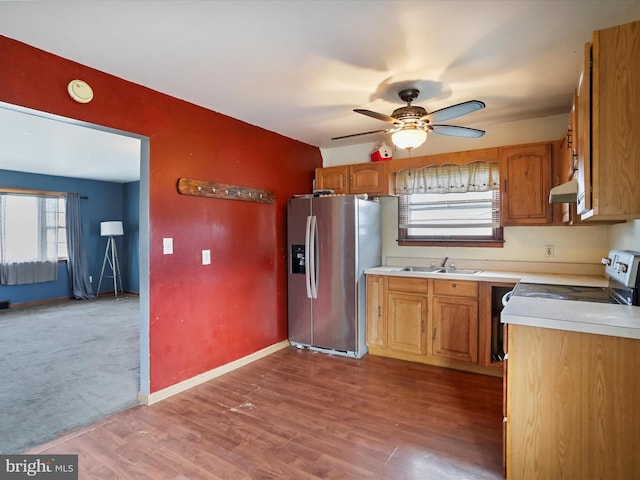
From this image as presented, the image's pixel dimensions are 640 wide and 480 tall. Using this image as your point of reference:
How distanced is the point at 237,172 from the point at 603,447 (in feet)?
10.5

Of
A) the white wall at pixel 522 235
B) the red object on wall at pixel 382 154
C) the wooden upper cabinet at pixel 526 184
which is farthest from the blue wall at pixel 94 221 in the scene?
the wooden upper cabinet at pixel 526 184

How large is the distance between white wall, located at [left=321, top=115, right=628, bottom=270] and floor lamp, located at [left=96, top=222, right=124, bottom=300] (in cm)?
573

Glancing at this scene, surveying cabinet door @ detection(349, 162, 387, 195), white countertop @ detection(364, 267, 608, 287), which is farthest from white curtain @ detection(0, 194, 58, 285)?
white countertop @ detection(364, 267, 608, 287)

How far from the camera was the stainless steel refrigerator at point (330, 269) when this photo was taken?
363 centimetres

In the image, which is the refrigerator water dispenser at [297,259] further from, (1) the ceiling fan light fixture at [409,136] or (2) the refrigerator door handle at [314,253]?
(1) the ceiling fan light fixture at [409,136]

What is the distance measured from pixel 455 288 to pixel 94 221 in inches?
288

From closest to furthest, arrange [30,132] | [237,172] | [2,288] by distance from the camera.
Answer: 1. [237,172]
2. [30,132]
3. [2,288]

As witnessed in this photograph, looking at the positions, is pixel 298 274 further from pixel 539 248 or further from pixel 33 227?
pixel 33 227

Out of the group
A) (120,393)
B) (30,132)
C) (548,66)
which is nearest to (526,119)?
(548,66)

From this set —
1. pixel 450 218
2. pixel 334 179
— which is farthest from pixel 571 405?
pixel 334 179

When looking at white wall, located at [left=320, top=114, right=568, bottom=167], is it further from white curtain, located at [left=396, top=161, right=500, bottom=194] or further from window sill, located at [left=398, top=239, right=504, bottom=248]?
window sill, located at [left=398, top=239, right=504, bottom=248]

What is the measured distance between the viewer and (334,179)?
13.9 ft

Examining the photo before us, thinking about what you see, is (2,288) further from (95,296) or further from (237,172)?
(237,172)

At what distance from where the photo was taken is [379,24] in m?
1.87
